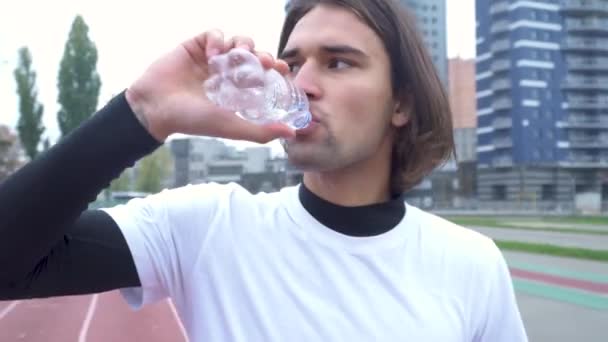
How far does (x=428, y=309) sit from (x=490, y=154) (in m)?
53.2

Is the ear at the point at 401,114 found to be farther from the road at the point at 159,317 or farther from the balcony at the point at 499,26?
A: the balcony at the point at 499,26

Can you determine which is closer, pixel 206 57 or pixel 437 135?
pixel 206 57

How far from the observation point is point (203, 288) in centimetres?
138

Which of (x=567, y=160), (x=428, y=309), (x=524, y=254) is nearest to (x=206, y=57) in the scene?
(x=428, y=309)

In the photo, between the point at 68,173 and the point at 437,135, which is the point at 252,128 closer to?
the point at 68,173

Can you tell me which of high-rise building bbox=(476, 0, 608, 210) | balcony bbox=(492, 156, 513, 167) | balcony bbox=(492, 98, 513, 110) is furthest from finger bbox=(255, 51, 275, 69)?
balcony bbox=(492, 98, 513, 110)

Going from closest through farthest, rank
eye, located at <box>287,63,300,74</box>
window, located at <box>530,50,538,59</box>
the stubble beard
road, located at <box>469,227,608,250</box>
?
1. the stubble beard
2. eye, located at <box>287,63,300,74</box>
3. road, located at <box>469,227,608,250</box>
4. window, located at <box>530,50,538,59</box>

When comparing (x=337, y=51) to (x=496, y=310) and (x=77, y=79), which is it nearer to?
(x=496, y=310)

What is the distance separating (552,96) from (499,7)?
25.8 ft

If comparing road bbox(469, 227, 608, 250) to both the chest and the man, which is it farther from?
the chest

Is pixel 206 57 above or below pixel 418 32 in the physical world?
below

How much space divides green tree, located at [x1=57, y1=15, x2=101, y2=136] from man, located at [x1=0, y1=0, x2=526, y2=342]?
29.6 meters

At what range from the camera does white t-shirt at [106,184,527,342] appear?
1337 millimetres

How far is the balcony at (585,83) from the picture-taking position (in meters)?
49.5
